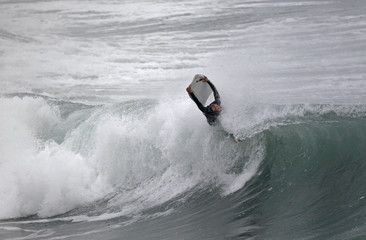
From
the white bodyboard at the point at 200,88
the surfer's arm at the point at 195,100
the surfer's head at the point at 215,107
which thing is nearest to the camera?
the surfer's arm at the point at 195,100

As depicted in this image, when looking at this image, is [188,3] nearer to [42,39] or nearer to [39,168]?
[42,39]

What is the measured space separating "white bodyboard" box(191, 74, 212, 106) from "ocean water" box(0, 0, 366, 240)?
0.54 m

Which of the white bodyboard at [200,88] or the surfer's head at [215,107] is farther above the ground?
the white bodyboard at [200,88]

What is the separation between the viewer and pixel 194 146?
1230 cm

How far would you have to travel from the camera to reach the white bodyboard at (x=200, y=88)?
11805mm

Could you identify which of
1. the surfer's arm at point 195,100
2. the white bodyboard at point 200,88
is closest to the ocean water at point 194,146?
the white bodyboard at point 200,88

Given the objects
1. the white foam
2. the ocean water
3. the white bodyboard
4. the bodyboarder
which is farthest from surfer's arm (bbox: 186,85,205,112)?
the white foam

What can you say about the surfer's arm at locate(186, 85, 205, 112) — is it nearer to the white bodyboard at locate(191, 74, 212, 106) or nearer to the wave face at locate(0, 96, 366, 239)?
the white bodyboard at locate(191, 74, 212, 106)

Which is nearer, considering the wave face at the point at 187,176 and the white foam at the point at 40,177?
the wave face at the point at 187,176

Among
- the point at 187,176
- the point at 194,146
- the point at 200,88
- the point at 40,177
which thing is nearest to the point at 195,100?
the point at 200,88

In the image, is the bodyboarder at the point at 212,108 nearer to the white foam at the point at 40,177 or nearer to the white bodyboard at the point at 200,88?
the white bodyboard at the point at 200,88

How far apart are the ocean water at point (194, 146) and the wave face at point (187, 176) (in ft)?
0.11

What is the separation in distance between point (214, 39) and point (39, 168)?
13.2m

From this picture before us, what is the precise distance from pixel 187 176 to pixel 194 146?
2.07 ft
